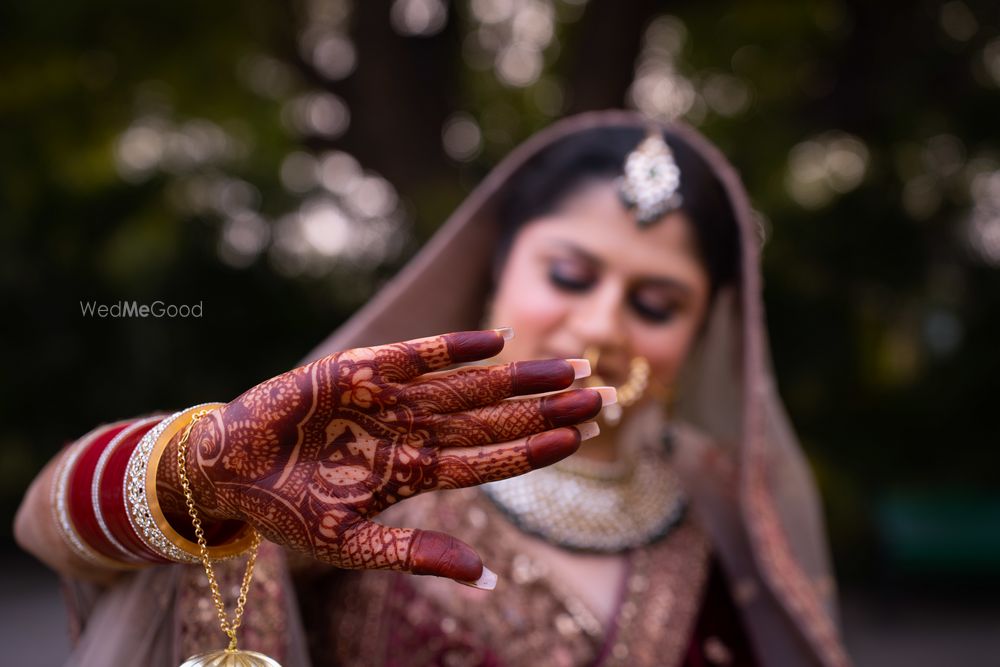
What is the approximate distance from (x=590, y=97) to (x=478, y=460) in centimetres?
353

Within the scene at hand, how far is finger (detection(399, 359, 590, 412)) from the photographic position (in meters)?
0.92

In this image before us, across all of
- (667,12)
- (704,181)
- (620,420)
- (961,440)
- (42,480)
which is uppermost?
(667,12)

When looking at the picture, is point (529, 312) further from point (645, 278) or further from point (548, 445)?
point (548, 445)

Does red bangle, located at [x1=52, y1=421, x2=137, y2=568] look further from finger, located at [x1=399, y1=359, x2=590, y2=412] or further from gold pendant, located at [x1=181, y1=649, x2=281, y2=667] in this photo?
finger, located at [x1=399, y1=359, x2=590, y2=412]

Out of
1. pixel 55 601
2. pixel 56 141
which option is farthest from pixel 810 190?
pixel 55 601

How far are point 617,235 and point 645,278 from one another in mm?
87

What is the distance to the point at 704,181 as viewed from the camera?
5.35 ft

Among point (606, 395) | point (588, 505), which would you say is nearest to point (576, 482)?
point (588, 505)

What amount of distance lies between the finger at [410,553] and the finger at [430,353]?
158 mm

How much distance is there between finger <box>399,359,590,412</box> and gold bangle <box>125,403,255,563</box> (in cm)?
24

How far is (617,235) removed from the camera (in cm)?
152

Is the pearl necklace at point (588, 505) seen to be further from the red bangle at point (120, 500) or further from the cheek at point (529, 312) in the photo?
the red bangle at point (120, 500)

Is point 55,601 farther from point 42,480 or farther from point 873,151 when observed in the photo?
point 873,151

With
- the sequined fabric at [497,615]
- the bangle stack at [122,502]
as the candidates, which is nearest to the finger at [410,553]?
the bangle stack at [122,502]
